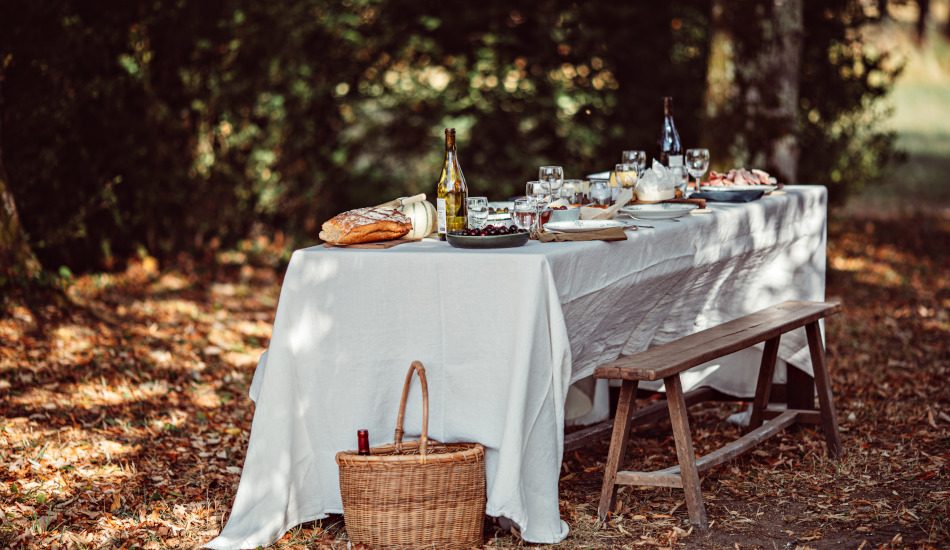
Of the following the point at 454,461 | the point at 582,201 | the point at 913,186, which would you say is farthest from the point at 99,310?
the point at 913,186

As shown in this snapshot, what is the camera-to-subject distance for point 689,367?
152 inches

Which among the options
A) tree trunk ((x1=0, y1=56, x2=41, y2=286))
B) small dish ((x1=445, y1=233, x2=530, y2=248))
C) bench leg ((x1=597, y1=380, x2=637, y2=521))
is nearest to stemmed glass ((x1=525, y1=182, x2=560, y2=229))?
small dish ((x1=445, y1=233, x2=530, y2=248))

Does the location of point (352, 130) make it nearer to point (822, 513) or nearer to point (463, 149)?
point (463, 149)

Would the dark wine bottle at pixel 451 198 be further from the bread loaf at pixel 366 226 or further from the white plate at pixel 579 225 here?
the white plate at pixel 579 225

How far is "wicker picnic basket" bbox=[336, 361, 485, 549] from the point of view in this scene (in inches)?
139

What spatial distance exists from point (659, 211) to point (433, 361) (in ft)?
4.04

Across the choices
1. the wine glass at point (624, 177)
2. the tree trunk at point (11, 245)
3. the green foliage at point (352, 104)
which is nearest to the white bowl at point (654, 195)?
the wine glass at point (624, 177)

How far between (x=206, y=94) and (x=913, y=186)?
36.6 feet

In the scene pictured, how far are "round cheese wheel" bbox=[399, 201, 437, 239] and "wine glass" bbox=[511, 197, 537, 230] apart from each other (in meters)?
0.31

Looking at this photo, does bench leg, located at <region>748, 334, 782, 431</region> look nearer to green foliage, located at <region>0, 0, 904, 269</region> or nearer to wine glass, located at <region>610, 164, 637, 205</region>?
wine glass, located at <region>610, 164, 637, 205</region>

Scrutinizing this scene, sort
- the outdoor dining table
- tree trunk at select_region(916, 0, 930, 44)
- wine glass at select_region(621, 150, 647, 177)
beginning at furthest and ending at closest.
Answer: tree trunk at select_region(916, 0, 930, 44), wine glass at select_region(621, 150, 647, 177), the outdoor dining table

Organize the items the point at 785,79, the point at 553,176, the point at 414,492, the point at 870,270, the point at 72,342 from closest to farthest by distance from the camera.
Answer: the point at 414,492
the point at 553,176
the point at 72,342
the point at 785,79
the point at 870,270

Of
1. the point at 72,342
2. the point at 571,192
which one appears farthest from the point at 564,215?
the point at 72,342

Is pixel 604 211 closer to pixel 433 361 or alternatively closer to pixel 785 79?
pixel 433 361
